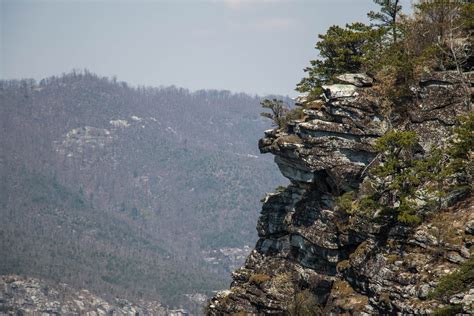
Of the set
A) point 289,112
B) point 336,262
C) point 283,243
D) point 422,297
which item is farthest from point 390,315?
point 289,112

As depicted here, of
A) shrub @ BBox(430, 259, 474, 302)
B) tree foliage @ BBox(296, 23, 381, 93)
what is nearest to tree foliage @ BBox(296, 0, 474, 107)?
tree foliage @ BBox(296, 23, 381, 93)

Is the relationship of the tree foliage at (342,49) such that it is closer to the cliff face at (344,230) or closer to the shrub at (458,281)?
the cliff face at (344,230)

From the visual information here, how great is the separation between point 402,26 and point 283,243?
2037cm

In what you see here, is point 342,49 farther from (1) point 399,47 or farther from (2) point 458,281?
(2) point 458,281

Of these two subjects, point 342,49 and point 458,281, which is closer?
point 458,281

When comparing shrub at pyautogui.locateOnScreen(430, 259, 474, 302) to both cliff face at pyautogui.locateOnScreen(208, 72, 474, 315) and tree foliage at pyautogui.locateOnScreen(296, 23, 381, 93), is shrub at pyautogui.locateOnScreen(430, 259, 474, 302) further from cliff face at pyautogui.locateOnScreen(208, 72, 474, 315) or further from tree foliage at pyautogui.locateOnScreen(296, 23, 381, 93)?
tree foliage at pyautogui.locateOnScreen(296, 23, 381, 93)

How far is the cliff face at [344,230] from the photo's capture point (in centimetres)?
4697

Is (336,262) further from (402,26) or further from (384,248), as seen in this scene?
(402,26)

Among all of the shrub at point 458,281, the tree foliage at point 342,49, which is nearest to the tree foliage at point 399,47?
the tree foliage at point 342,49

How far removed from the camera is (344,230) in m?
55.1

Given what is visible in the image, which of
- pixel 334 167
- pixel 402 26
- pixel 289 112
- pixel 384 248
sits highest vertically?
pixel 402 26

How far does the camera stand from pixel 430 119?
53375 millimetres

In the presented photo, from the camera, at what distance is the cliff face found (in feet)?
154

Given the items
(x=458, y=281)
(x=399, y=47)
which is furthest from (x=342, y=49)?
(x=458, y=281)
